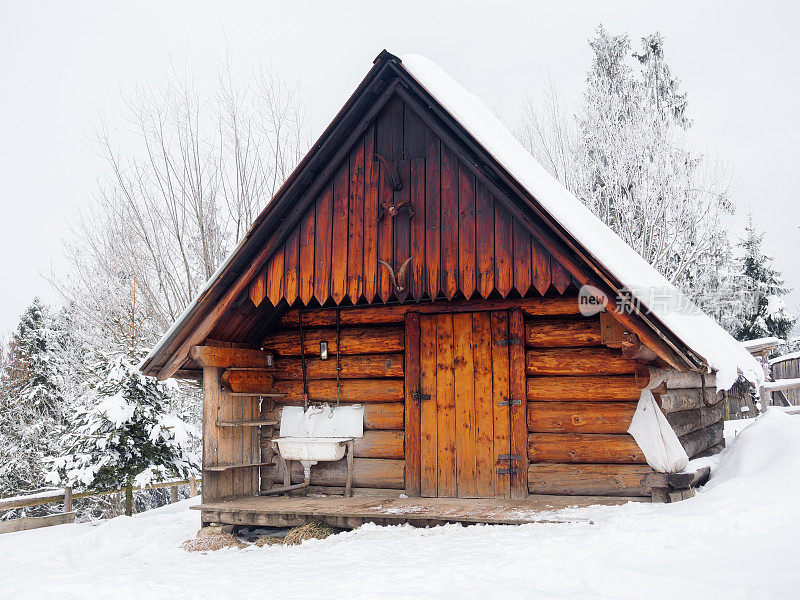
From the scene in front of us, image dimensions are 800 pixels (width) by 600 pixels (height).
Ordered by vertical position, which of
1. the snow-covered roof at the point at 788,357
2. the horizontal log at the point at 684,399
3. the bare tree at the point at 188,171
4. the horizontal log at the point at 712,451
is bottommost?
the horizontal log at the point at 712,451

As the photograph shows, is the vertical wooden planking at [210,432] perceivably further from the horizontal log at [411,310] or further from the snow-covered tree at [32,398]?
the snow-covered tree at [32,398]

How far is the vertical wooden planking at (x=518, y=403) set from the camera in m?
8.09

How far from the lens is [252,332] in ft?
31.3

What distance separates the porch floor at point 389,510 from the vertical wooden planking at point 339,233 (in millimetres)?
2386

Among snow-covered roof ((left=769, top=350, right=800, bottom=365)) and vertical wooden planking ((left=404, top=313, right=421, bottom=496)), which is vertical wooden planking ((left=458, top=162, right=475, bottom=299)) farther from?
snow-covered roof ((left=769, top=350, right=800, bottom=365))

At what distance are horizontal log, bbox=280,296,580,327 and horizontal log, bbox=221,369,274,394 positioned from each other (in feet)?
2.63

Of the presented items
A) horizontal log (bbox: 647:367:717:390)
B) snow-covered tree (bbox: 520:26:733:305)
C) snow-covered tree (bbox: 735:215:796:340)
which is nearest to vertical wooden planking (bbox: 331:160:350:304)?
horizontal log (bbox: 647:367:717:390)

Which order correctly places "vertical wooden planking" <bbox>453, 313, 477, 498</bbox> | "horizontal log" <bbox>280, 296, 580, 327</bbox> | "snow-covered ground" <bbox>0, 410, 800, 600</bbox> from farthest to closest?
1. "vertical wooden planking" <bbox>453, 313, 477, 498</bbox>
2. "horizontal log" <bbox>280, 296, 580, 327</bbox>
3. "snow-covered ground" <bbox>0, 410, 800, 600</bbox>

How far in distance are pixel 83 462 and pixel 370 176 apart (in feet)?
25.6

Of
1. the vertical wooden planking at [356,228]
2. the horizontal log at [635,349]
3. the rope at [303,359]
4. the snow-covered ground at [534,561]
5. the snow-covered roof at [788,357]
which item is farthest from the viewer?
the snow-covered roof at [788,357]

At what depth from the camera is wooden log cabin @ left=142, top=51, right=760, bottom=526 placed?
7383 millimetres

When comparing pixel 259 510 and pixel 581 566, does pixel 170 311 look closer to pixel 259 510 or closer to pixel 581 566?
pixel 259 510

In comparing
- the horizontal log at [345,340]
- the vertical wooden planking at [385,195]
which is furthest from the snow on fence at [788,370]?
the vertical wooden planking at [385,195]

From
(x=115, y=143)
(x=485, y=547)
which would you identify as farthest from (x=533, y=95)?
(x=485, y=547)
